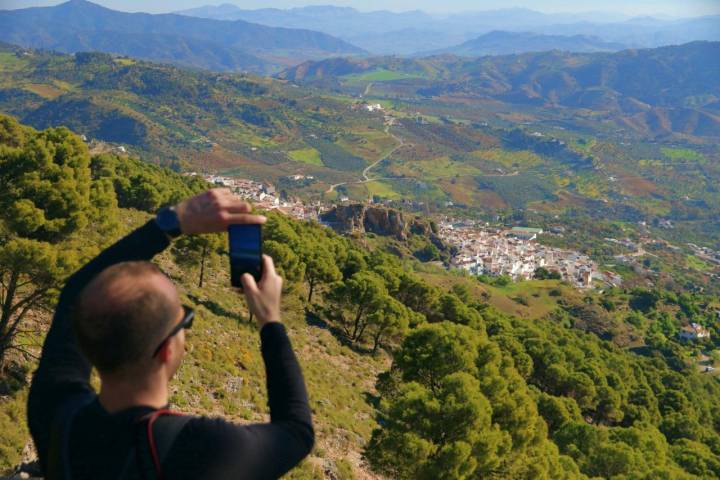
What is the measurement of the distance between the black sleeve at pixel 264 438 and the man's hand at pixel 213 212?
417 mm

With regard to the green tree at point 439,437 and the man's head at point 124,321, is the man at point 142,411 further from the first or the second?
the green tree at point 439,437

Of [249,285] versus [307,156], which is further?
[307,156]

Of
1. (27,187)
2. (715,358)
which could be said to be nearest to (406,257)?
(715,358)

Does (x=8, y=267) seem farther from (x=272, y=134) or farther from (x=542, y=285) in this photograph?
(x=272, y=134)

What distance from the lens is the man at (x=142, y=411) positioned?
1684 mm

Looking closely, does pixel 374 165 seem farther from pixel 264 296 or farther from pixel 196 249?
pixel 264 296

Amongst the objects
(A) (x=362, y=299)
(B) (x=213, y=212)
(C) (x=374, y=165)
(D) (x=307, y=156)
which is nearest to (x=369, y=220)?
(A) (x=362, y=299)

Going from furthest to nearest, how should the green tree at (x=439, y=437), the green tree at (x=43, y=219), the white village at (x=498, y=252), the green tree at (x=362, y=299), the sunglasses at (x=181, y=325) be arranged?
the white village at (x=498, y=252)
the green tree at (x=362, y=299)
the green tree at (x=439, y=437)
the green tree at (x=43, y=219)
the sunglasses at (x=181, y=325)

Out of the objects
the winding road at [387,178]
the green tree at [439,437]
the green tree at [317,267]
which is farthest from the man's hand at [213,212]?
the winding road at [387,178]

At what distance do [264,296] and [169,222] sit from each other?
540 millimetres

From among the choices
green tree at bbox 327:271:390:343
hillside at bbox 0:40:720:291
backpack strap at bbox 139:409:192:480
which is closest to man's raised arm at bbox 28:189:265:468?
backpack strap at bbox 139:409:192:480

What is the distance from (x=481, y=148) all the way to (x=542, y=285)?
12592cm

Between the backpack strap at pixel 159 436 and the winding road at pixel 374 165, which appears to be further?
the winding road at pixel 374 165

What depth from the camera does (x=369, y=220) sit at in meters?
70.3
